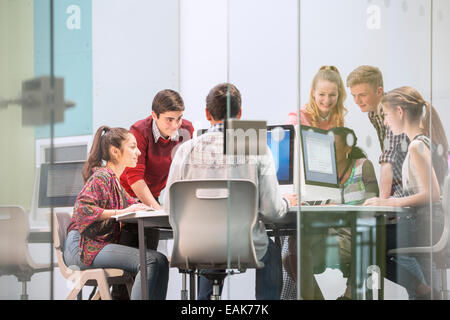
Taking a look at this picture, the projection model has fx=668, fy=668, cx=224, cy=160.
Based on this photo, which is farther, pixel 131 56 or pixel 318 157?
pixel 131 56

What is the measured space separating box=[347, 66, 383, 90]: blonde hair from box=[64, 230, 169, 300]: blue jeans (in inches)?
54.0

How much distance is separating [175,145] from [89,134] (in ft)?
1.94

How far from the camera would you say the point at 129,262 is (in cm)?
318

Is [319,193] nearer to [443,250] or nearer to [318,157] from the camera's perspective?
[318,157]

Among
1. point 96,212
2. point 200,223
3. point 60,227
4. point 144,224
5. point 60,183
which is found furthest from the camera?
point 60,183

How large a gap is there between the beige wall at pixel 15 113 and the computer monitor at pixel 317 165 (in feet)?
4.46

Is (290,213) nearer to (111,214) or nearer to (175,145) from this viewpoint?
(111,214)

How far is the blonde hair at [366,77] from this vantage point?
2.31 metres

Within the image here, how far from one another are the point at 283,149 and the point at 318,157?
0.12 m

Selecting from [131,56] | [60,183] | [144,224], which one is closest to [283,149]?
[144,224]

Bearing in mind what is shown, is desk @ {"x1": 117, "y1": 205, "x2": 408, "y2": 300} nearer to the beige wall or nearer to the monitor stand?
the monitor stand

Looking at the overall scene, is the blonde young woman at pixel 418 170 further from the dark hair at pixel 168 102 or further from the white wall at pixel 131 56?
the white wall at pixel 131 56

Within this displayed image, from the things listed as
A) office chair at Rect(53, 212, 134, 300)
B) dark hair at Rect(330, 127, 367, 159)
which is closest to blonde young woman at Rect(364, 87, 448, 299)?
dark hair at Rect(330, 127, 367, 159)

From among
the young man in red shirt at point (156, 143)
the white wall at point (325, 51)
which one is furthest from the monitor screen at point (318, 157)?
the young man in red shirt at point (156, 143)
